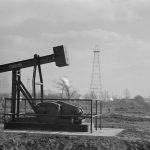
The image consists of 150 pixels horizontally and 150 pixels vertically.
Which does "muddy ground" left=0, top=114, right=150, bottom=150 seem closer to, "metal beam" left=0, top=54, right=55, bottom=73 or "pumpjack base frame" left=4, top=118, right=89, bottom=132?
"pumpjack base frame" left=4, top=118, right=89, bottom=132

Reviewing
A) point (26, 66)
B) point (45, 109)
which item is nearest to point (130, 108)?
point (26, 66)

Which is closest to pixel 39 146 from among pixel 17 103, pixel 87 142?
pixel 87 142

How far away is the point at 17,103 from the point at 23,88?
0.59 meters

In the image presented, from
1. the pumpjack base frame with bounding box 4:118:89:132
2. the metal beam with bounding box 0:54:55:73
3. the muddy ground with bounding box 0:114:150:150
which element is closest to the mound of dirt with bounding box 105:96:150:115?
the metal beam with bounding box 0:54:55:73

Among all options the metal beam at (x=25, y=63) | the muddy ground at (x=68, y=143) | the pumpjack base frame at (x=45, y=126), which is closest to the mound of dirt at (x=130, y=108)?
the metal beam at (x=25, y=63)

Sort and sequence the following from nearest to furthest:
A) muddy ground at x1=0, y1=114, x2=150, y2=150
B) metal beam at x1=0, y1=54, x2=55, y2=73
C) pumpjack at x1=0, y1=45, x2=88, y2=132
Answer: muddy ground at x1=0, y1=114, x2=150, y2=150 → pumpjack at x1=0, y1=45, x2=88, y2=132 → metal beam at x1=0, y1=54, x2=55, y2=73

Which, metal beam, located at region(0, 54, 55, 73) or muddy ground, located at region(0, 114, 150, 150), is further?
metal beam, located at region(0, 54, 55, 73)

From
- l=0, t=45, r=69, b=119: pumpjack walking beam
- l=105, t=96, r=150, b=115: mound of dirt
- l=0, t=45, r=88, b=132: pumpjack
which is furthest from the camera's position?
l=105, t=96, r=150, b=115: mound of dirt

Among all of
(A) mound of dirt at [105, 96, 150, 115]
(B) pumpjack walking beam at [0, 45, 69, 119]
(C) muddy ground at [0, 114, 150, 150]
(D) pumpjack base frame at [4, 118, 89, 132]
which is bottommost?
(C) muddy ground at [0, 114, 150, 150]

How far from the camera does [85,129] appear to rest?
12859 millimetres

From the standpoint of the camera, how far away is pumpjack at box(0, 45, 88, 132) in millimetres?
13180

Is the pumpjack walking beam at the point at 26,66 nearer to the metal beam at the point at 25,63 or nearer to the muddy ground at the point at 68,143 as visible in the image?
the metal beam at the point at 25,63

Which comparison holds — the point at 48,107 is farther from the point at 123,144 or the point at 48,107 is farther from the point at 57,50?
the point at 123,144

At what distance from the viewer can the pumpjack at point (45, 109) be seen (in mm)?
13180
